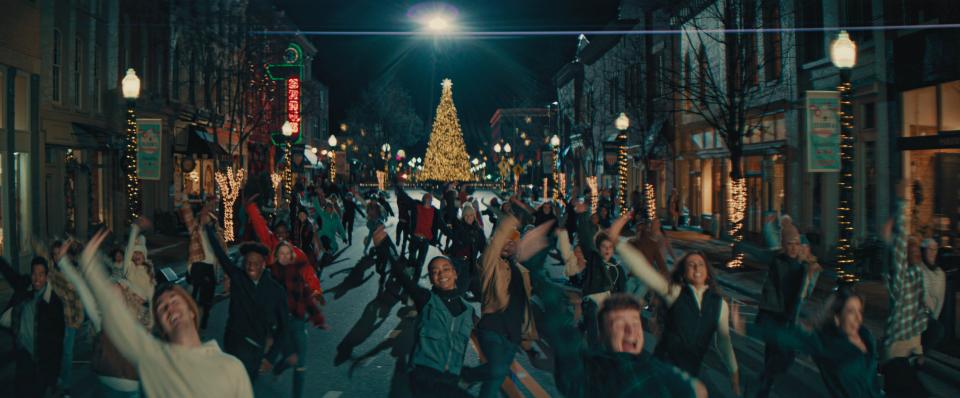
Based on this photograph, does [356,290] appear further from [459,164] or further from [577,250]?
[459,164]

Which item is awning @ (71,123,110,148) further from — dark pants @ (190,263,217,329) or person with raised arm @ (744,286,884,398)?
person with raised arm @ (744,286,884,398)

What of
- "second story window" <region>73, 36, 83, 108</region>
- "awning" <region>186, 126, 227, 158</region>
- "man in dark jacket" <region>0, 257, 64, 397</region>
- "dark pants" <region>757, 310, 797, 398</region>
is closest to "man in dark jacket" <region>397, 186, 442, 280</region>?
"man in dark jacket" <region>0, 257, 64, 397</region>

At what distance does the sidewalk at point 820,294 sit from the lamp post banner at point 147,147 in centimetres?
1163

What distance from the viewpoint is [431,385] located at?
609 centimetres

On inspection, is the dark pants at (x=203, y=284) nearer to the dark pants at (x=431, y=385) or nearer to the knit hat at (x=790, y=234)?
the dark pants at (x=431, y=385)

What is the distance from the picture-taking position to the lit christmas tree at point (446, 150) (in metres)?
101

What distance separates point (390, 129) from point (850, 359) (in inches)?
4212

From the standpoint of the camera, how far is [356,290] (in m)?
16.9

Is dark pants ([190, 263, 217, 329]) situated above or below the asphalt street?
above

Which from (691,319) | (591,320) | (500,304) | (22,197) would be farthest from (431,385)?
(22,197)

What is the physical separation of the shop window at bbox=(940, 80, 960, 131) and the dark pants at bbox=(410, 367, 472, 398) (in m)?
15.3

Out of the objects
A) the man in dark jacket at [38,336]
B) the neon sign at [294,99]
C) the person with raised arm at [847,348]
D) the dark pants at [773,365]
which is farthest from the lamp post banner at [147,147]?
the neon sign at [294,99]

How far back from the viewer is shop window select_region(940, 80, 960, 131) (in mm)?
17984

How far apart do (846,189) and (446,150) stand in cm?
8727
